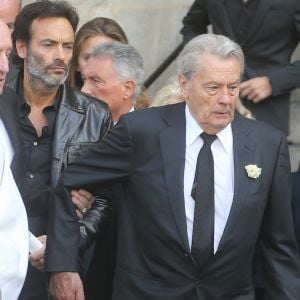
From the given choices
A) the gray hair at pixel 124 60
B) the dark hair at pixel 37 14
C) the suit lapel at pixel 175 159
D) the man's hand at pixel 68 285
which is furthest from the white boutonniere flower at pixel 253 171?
the gray hair at pixel 124 60

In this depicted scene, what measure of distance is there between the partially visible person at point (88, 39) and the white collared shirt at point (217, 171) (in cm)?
184

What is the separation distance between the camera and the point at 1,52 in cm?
483

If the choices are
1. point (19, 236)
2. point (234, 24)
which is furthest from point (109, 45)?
point (19, 236)

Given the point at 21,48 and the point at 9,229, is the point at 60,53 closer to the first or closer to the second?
the point at 21,48

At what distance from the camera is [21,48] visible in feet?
19.7

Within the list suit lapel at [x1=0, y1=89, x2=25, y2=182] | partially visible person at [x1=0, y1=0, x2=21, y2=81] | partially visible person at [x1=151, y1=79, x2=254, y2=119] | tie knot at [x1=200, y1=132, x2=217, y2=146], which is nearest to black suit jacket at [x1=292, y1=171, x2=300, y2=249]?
partially visible person at [x1=151, y1=79, x2=254, y2=119]

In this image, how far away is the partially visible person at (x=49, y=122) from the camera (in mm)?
5430

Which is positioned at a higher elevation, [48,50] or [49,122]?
[48,50]

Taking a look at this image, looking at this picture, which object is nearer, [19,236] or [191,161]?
[19,236]

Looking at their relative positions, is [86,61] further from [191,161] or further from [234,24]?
[191,161]

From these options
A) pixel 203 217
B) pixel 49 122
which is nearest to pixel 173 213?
pixel 203 217

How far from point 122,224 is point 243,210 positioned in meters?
0.57

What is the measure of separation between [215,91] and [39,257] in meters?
1.11

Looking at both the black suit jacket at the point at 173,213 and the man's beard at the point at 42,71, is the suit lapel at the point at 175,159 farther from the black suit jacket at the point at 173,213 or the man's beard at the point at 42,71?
the man's beard at the point at 42,71
